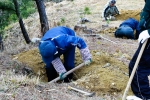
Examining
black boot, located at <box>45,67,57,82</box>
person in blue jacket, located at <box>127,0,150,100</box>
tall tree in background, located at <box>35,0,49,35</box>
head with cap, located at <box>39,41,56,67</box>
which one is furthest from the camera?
tall tree in background, located at <box>35,0,49,35</box>

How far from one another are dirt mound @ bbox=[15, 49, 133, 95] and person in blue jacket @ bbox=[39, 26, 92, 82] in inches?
9.4

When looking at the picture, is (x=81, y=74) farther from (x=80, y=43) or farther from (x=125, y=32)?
(x=125, y=32)

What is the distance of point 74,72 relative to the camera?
5031 millimetres

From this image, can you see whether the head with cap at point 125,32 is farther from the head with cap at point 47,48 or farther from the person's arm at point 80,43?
the head with cap at point 47,48

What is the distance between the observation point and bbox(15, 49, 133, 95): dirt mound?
4.14 m

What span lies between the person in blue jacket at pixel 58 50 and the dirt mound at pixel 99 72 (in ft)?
0.78

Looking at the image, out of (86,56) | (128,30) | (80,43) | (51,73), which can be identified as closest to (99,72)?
(86,56)

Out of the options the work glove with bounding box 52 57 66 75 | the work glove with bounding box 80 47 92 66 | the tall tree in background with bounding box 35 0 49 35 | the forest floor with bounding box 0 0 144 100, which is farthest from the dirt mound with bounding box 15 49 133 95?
the tall tree in background with bounding box 35 0 49 35

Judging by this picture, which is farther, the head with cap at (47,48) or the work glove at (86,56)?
the work glove at (86,56)

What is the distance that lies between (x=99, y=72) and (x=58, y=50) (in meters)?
0.76

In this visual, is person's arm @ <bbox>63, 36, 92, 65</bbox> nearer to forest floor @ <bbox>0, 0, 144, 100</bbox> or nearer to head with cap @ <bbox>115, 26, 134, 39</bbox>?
forest floor @ <bbox>0, 0, 144, 100</bbox>

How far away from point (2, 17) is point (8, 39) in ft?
13.2

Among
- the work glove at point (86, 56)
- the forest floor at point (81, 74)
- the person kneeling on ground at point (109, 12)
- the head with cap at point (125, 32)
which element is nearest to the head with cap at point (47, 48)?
the forest floor at point (81, 74)

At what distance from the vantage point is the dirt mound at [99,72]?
414 cm
